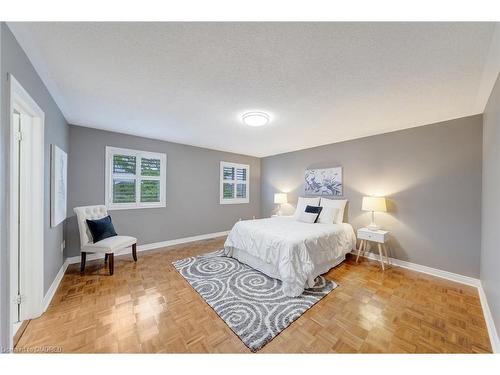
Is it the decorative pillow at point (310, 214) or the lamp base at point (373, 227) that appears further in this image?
the decorative pillow at point (310, 214)

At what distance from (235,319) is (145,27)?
2.40 meters

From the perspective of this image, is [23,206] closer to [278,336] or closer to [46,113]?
[46,113]

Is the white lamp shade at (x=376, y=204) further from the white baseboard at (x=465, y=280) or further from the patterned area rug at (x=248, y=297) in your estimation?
the patterned area rug at (x=248, y=297)

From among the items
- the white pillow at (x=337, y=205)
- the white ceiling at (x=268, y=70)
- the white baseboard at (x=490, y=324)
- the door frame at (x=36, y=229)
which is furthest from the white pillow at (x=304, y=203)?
the door frame at (x=36, y=229)

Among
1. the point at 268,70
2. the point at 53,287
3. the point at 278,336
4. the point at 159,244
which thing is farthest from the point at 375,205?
the point at 53,287

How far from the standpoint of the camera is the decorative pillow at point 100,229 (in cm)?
275

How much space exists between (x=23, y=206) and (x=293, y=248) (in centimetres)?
273

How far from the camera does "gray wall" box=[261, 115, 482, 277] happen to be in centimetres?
254

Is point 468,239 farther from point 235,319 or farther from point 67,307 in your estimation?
point 67,307

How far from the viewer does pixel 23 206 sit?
170 cm

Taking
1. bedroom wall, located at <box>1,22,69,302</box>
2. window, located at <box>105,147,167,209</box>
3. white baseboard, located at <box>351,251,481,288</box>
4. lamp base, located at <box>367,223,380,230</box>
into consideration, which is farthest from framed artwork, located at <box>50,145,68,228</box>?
white baseboard, located at <box>351,251,481,288</box>

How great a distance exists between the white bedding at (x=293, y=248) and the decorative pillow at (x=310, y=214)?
1.47 feet

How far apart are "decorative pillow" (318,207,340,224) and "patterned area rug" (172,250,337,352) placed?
1.21m
